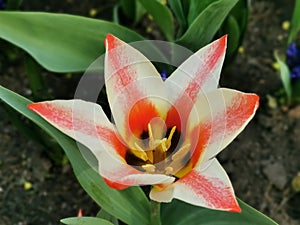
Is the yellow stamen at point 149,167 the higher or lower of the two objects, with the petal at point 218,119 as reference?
lower

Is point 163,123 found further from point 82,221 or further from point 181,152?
point 82,221

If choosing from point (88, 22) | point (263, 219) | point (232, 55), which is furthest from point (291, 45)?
point (263, 219)

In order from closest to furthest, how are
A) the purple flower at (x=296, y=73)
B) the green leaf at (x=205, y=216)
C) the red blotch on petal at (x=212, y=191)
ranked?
the red blotch on petal at (x=212, y=191), the green leaf at (x=205, y=216), the purple flower at (x=296, y=73)

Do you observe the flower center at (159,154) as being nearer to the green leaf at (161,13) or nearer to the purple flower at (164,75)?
the purple flower at (164,75)

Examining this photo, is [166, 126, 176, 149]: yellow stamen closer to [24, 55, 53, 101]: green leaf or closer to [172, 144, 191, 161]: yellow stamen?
[172, 144, 191, 161]: yellow stamen

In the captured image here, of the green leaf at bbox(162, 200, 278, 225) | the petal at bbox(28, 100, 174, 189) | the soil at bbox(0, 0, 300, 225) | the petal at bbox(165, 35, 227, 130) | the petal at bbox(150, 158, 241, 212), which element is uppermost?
the petal at bbox(165, 35, 227, 130)

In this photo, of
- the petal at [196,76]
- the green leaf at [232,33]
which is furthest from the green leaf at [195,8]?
the petal at [196,76]

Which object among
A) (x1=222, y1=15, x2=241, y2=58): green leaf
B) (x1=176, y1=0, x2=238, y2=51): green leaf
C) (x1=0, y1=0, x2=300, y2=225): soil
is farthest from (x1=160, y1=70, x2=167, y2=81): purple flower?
(x1=0, y1=0, x2=300, y2=225): soil

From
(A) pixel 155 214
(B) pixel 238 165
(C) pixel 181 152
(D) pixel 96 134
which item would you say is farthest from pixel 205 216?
(B) pixel 238 165
